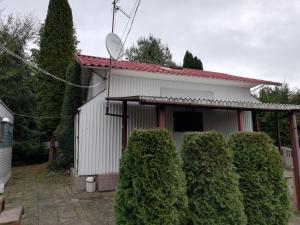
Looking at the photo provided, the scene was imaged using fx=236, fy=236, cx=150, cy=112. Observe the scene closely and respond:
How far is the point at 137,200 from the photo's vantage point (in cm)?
288

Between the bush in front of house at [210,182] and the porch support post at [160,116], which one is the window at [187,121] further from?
the bush in front of house at [210,182]

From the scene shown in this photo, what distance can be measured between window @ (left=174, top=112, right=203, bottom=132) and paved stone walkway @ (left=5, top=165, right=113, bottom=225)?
3.48 meters

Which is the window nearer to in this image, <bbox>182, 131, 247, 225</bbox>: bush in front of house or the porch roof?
the porch roof

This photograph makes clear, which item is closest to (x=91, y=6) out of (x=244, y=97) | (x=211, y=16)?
(x=211, y=16)

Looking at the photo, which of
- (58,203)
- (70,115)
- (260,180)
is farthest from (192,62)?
(260,180)

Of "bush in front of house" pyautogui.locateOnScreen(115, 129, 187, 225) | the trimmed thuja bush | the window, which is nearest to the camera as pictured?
"bush in front of house" pyautogui.locateOnScreen(115, 129, 187, 225)

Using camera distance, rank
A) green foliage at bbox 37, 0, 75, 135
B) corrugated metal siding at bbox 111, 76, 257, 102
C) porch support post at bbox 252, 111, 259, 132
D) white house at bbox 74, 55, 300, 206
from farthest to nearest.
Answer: green foliage at bbox 37, 0, 75, 135 → porch support post at bbox 252, 111, 259, 132 → corrugated metal siding at bbox 111, 76, 257, 102 → white house at bbox 74, 55, 300, 206

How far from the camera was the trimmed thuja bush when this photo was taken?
3517 mm

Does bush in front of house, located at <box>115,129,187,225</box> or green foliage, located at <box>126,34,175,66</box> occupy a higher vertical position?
green foliage, located at <box>126,34,175,66</box>

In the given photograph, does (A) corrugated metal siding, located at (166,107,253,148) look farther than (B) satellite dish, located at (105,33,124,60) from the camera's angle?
Yes

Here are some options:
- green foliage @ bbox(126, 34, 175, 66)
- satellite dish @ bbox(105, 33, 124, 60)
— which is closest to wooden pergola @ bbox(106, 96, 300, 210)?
satellite dish @ bbox(105, 33, 124, 60)

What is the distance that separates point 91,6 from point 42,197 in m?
5.80

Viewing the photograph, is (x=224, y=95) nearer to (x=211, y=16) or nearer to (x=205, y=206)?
(x=211, y=16)

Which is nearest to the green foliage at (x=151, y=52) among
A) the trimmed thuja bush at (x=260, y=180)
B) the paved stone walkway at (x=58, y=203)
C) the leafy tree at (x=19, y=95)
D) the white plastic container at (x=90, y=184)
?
the leafy tree at (x=19, y=95)
